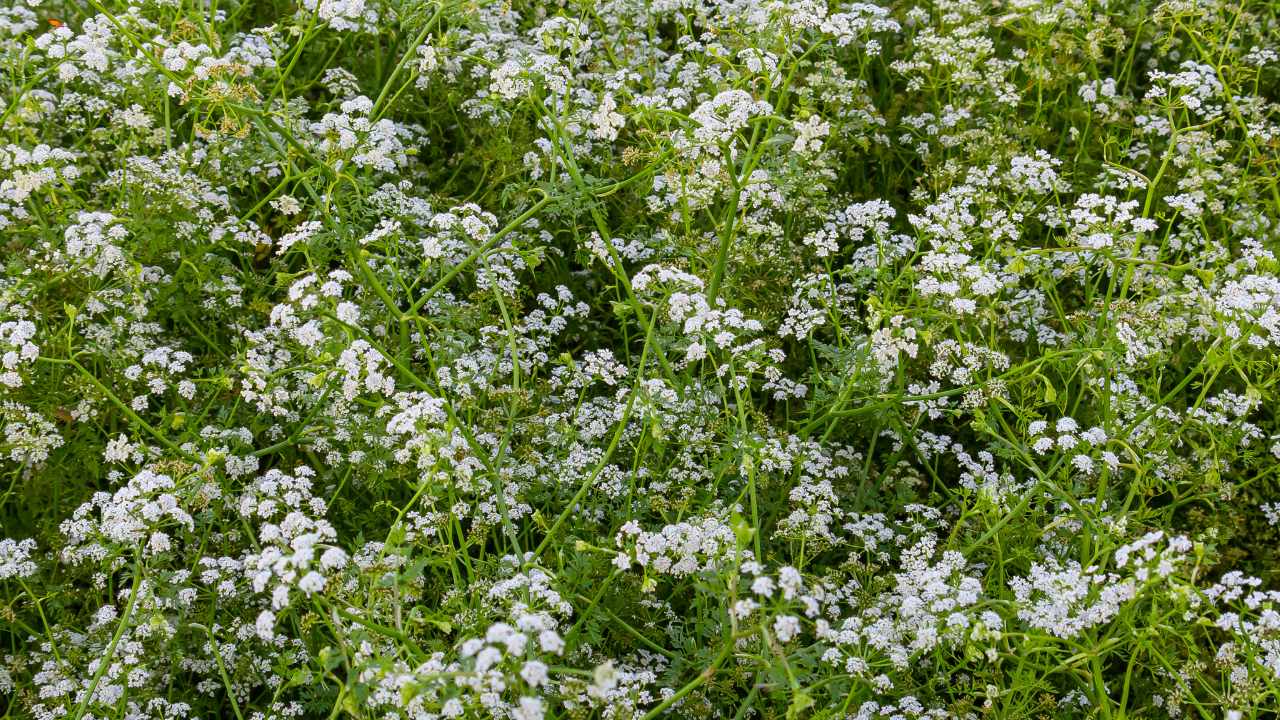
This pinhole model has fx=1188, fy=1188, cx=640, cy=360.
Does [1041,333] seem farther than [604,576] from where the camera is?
Yes

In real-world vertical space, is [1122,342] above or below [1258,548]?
above

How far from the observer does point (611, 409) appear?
5.70 meters

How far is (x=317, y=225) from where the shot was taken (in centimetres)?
518

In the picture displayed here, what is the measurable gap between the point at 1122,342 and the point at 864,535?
1.37 m

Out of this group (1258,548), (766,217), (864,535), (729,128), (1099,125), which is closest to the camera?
(729,128)

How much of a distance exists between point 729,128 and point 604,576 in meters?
1.91

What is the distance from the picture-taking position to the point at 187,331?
609 centimetres

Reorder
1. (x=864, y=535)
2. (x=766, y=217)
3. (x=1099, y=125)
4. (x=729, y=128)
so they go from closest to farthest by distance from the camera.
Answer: (x=729, y=128) < (x=864, y=535) < (x=766, y=217) < (x=1099, y=125)

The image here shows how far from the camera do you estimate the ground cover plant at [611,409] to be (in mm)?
4242

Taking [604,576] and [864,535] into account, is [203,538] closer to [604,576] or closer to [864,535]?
[604,576]

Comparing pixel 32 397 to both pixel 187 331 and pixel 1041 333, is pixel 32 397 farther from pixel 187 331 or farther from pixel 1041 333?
pixel 1041 333

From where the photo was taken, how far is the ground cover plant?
4242 mm

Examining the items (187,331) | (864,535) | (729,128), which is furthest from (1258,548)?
(187,331)

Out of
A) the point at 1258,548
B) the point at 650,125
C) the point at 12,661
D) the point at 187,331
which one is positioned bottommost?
the point at 1258,548
